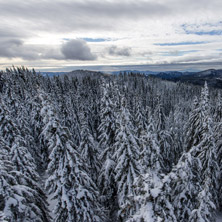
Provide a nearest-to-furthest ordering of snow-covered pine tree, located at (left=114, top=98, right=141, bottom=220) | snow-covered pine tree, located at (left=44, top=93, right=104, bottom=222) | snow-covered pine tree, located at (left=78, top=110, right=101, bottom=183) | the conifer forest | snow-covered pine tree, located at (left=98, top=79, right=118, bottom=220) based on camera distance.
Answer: the conifer forest
snow-covered pine tree, located at (left=44, top=93, right=104, bottom=222)
snow-covered pine tree, located at (left=114, top=98, right=141, bottom=220)
snow-covered pine tree, located at (left=98, top=79, right=118, bottom=220)
snow-covered pine tree, located at (left=78, top=110, right=101, bottom=183)

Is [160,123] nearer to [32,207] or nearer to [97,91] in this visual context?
[32,207]

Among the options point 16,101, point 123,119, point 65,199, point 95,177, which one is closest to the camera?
point 65,199

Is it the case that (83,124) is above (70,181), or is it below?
above

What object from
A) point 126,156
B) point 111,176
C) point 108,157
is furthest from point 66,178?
point 111,176

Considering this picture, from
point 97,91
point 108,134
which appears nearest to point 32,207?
point 108,134

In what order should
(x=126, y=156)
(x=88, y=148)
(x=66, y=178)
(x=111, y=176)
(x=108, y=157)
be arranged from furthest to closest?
(x=88, y=148)
(x=108, y=157)
(x=111, y=176)
(x=126, y=156)
(x=66, y=178)

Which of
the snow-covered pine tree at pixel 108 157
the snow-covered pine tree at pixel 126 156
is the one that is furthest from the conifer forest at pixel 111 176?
the snow-covered pine tree at pixel 108 157

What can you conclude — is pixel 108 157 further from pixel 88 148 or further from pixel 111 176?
pixel 88 148

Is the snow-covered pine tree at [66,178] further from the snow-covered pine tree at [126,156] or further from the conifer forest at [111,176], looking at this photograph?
the snow-covered pine tree at [126,156]

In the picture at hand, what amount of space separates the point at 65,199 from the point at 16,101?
24992 millimetres

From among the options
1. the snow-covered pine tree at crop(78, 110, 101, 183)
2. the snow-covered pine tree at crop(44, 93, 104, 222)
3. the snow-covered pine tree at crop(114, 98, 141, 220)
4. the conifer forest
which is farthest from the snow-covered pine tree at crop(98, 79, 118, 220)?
the snow-covered pine tree at crop(44, 93, 104, 222)

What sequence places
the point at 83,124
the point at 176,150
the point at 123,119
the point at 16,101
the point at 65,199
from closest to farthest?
the point at 65,199 → the point at 123,119 → the point at 83,124 → the point at 176,150 → the point at 16,101

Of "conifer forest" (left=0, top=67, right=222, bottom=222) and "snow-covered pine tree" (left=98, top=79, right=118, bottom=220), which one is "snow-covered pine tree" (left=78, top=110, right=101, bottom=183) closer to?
"conifer forest" (left=0, top=67, right=222, bottom=222)

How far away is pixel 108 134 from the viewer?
16.9m
